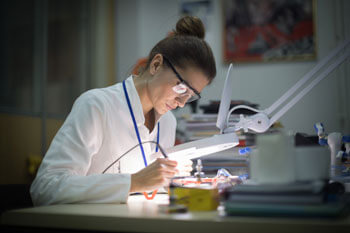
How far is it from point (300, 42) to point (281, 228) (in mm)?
2738

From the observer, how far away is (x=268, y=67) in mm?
3197

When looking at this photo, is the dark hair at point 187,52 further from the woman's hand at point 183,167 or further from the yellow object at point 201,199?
the yellow object at point 201,199

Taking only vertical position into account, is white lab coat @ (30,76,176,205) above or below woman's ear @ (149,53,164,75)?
below

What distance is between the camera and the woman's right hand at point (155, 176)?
111cm

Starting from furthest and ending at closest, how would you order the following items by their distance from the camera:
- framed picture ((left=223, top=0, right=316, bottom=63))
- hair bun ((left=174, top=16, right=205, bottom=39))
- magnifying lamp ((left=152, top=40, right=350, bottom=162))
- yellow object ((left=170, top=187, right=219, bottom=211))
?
framed picture ((left=223, top=0, right=316, bottom=63)) < hair bun ((left=174, top=16, right=205, bottom=39)) < magnifying lamp ((left=152, top=40, right=350, bottom=162)) < yellow object ((left=170, top=187, right=219, bottom=211))

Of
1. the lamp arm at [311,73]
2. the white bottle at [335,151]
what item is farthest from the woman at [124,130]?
the white bottle at [335,151]

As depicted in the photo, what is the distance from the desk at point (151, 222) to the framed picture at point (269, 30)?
2541 mm

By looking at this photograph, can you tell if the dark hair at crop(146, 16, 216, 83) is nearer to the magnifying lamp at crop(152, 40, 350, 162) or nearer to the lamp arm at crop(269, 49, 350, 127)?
the magnifying lamp at crop(152, 40, 350, 162)

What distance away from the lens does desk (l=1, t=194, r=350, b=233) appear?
0.66 m

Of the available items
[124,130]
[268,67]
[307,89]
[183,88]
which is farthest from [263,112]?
[268,67]

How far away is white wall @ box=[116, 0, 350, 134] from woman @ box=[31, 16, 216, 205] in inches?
59.3


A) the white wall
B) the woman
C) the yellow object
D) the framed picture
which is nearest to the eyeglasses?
the woman

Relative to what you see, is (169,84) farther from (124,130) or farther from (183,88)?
(124,130)

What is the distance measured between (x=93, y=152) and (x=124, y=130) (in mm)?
182
